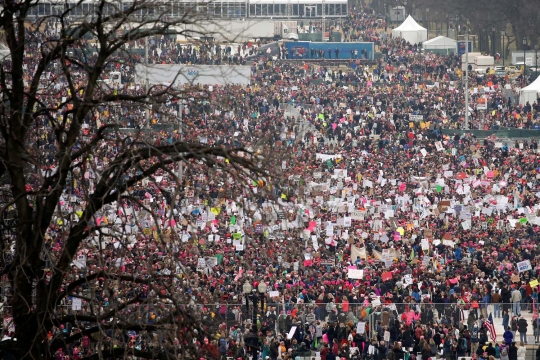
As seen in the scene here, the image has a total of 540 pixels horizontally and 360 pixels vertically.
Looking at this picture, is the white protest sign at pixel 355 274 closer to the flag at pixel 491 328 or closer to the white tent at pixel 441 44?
the flag at pixel 491 328

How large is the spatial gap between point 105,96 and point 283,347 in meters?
13.4

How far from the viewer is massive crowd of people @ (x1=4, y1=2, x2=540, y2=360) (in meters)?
11.5

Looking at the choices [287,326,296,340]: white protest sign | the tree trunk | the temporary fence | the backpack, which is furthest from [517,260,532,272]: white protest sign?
the tree trunk

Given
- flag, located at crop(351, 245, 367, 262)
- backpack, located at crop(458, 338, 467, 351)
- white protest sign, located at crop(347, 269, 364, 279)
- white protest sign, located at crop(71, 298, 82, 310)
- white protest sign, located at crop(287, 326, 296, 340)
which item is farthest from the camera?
flag, located at crop(351, 245, 367, 262)

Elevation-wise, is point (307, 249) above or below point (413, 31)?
below

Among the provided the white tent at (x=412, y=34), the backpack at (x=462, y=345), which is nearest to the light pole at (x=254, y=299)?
the backpack at (x=462, y=345)

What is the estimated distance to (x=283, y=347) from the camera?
2252 cm

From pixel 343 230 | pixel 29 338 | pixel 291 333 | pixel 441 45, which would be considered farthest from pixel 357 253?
pixel 441 45

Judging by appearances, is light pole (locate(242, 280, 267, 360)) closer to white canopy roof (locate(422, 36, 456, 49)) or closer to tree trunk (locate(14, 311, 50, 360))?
tree trunk (locate(14, 311, 50, 360))

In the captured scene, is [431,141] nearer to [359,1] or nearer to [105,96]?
[105,96]

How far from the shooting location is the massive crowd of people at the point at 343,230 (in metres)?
11.5

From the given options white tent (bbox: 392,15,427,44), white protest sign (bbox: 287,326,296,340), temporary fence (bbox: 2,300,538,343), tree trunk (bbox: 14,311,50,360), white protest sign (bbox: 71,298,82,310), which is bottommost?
white protest sign (bbox: 287,326,296,340)

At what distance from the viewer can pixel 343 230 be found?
34.1 m

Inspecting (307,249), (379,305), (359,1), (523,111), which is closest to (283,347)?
(379,305)
